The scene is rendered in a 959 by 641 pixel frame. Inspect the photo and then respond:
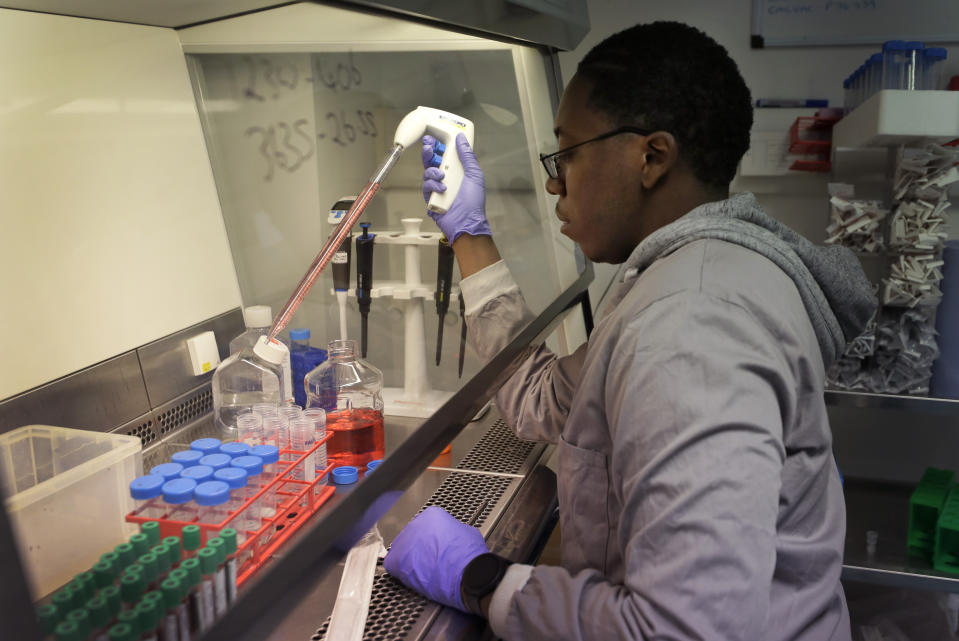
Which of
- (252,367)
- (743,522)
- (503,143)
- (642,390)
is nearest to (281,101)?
(252,367)

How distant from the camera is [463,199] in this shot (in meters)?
1.42

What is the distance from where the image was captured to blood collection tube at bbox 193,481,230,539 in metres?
0.74

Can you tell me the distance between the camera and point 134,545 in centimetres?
66

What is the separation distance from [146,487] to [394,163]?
0.68 metres

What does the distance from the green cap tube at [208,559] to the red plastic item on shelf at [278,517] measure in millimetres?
22

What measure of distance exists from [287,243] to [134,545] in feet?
2.15

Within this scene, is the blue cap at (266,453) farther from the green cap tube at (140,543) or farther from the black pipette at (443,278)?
the black pipette at (443,278)

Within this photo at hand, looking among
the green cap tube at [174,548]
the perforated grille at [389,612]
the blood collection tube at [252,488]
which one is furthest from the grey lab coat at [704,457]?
the green cap tube at [174,548]

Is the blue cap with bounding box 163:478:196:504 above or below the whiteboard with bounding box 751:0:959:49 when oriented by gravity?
below

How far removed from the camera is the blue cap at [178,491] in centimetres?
74

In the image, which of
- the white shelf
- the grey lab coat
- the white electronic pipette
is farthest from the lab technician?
the white shelf

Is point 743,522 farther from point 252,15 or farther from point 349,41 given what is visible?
point 252,15

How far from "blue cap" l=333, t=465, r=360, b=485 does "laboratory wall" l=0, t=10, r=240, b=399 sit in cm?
46

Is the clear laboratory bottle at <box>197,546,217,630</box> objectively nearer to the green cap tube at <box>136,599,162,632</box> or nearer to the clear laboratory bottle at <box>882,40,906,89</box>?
the green cap tube at <box>136,599,162,632</box>
